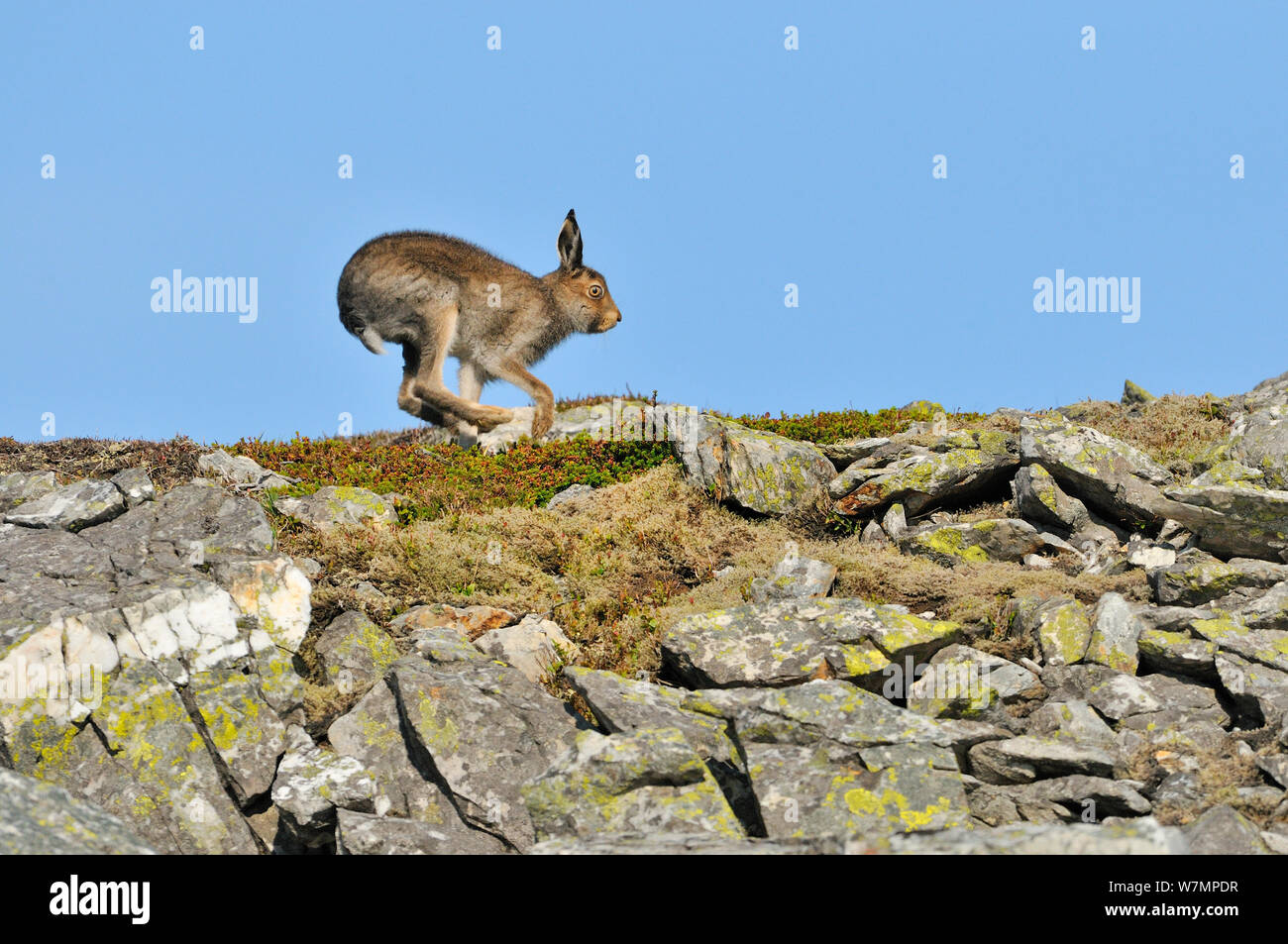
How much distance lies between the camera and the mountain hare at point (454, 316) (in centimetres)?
1927

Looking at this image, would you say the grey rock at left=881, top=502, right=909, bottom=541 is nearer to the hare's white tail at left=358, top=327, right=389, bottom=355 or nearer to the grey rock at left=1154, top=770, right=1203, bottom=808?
the grey rock at left=1154, top=770, right=1203, bottom=808

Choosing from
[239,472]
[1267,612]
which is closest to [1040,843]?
[1267,612]

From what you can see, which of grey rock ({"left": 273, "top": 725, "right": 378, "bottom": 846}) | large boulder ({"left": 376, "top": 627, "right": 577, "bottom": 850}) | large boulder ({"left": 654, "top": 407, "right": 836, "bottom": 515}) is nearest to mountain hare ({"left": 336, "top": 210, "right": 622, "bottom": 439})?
large boulder ({"left": 654, "top": 407, "right": 836, "bottom": 515})

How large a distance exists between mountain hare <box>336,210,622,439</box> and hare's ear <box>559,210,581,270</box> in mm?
25

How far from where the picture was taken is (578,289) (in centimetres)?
2091

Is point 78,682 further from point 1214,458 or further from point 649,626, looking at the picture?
point 1214,458

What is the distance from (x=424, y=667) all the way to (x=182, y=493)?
4.81 m

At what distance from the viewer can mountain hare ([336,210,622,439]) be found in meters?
19.3

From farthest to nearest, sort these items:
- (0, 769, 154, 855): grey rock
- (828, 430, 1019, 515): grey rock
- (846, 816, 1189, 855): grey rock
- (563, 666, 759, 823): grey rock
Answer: (828, 430, 1019, 515): grey rock → (563, 666, 759, 823): grey rock → (0, 769, 154, 855): grey rock → (846, 816, 1189, 855): grey rock

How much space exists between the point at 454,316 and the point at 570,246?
301cm

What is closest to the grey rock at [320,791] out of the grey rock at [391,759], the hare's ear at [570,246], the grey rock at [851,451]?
the grey rock at [391,759]

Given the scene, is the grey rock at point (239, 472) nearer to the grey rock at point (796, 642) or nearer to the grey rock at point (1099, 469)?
the grey rock at point (796, 642)

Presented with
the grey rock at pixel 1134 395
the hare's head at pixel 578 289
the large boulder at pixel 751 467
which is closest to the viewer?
the large boulder at pixel 751 467

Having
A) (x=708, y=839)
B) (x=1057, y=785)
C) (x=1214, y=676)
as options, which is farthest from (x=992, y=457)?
(x=708, y=839)
